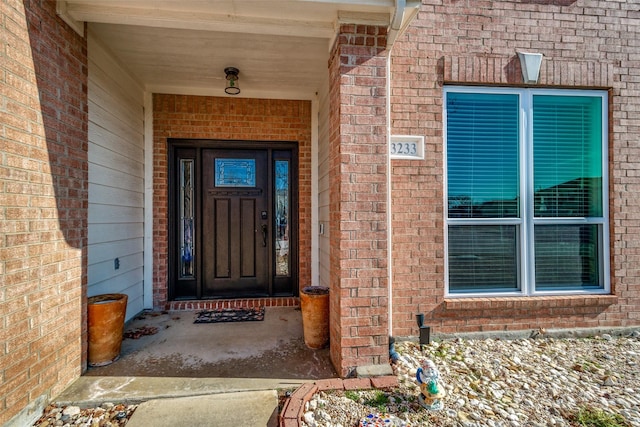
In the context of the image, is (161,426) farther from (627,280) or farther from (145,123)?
(627,280)

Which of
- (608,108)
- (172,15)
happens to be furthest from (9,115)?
(608,108)

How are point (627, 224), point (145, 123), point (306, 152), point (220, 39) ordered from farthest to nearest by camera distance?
1. point (306, 152)
2. point (145, 123)
3. point (627, 224)
4. point (220, 39)

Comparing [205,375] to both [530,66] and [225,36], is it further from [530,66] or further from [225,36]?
[530,66]

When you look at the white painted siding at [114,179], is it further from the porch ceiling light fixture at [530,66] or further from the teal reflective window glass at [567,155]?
the teal reflective window glass at [567,155]

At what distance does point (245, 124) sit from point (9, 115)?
2.51m

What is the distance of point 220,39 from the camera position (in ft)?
9.59

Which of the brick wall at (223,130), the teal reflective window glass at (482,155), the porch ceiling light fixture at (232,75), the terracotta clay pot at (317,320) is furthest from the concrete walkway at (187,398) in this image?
the porch ceiling light fixture at (232,75)

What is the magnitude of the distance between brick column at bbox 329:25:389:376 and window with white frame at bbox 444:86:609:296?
1007mm

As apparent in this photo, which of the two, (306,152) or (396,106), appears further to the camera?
(306,152)

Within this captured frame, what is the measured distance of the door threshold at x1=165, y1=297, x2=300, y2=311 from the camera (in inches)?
159

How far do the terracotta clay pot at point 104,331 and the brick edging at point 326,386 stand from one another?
1.60 m

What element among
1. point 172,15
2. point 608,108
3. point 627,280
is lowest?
point 627,280

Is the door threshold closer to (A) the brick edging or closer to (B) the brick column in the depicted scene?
(B) the brick column

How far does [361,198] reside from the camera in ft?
8.09
